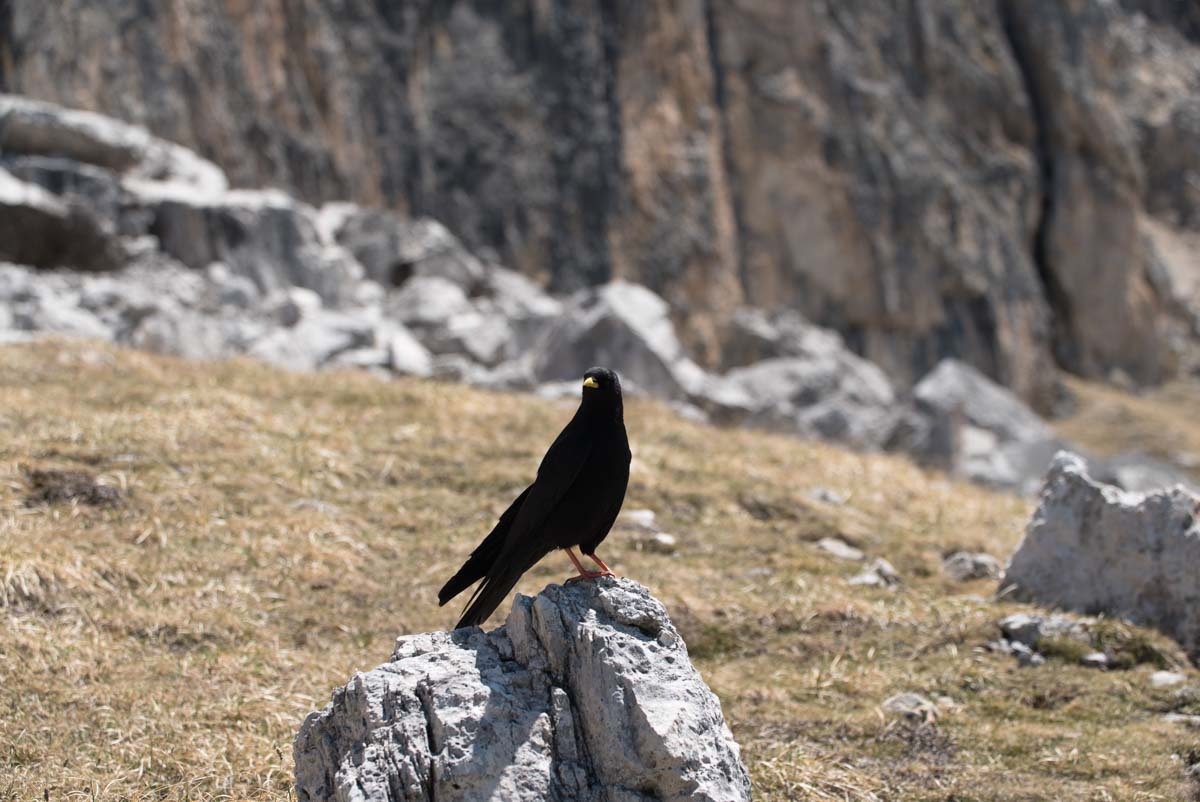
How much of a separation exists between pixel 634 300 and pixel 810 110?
19.9 meters

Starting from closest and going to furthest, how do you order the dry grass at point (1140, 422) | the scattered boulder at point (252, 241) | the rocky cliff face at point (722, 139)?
the scattered boulder at point (252, 241) → the rocky cliff face at point (722, 139) → the dry grass at point (1140, 422)

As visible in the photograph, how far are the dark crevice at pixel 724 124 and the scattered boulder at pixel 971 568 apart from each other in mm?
27160

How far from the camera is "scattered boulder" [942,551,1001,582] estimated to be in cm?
897

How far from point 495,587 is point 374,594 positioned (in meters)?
2.95

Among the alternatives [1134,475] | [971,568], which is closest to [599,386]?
[971,568]

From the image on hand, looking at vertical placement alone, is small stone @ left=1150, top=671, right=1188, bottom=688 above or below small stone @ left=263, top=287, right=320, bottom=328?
below

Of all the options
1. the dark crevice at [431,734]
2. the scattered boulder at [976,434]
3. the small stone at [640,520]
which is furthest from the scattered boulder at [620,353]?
the dark crevice at [431,734]

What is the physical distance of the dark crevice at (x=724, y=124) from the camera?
3606 cm

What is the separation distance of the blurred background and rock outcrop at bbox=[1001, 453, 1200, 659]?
2.28 feet

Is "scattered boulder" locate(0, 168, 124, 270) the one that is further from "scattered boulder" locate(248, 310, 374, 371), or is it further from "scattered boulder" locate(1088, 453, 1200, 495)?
"scattered boulder" locate(1088, 453, 1200, 495)

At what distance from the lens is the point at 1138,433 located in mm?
38625

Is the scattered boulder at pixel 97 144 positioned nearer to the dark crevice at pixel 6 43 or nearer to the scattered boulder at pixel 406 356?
the dark crevice at pixel 6 43

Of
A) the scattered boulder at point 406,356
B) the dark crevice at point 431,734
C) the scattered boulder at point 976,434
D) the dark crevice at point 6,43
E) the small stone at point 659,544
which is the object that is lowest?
the scattered boulder at point 976,434

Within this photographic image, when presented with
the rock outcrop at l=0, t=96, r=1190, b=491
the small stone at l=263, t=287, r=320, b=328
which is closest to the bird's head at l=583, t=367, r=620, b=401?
the rock outcrop at l=0, t=96, r=1190, b=491
